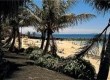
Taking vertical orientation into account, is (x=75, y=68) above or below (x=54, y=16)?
below

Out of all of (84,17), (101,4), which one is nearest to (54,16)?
(84,17)

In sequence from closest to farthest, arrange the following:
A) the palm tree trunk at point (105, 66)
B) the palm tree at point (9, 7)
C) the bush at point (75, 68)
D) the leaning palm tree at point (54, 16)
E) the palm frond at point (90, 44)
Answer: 1. the palm tree at point (9, 7)
2. the palm tree trunk at point (105, 66)
3. the palm frond at point (90, 44)
4. the bush at point (75, 68)
5. the leaning palm tree at point (54, 16)

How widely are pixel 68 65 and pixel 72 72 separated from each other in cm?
71

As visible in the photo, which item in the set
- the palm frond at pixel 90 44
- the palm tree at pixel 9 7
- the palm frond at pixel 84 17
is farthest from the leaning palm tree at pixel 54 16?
the palm tree at pixel 9 7

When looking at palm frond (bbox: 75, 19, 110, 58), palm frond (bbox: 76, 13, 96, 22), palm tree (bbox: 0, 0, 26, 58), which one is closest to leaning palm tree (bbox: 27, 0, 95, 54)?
palm frond (bbox: 76, 13, 96, 22)

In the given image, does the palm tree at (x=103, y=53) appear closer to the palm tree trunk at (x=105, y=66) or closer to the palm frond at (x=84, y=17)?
the palm tree trunk at (x=105, y=66)

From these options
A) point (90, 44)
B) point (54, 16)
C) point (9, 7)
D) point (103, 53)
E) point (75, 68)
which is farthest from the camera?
point (54, 16)

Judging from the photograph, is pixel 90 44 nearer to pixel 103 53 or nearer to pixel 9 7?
pixel 103 53

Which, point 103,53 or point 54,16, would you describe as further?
point 54,16

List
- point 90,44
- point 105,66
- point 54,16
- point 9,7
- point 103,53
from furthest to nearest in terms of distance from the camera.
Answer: point 54,16
point 90,44
point 103,53
point 105,66
point 9,7

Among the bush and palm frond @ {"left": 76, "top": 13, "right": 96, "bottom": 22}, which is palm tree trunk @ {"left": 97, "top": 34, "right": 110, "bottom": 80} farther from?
palm frond @ {"left": 76, "top": 13, "right": 96, "bottom": 22}

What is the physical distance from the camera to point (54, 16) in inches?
991

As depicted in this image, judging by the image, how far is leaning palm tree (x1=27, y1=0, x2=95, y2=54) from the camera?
979 inches

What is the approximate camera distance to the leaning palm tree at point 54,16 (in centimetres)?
2486
